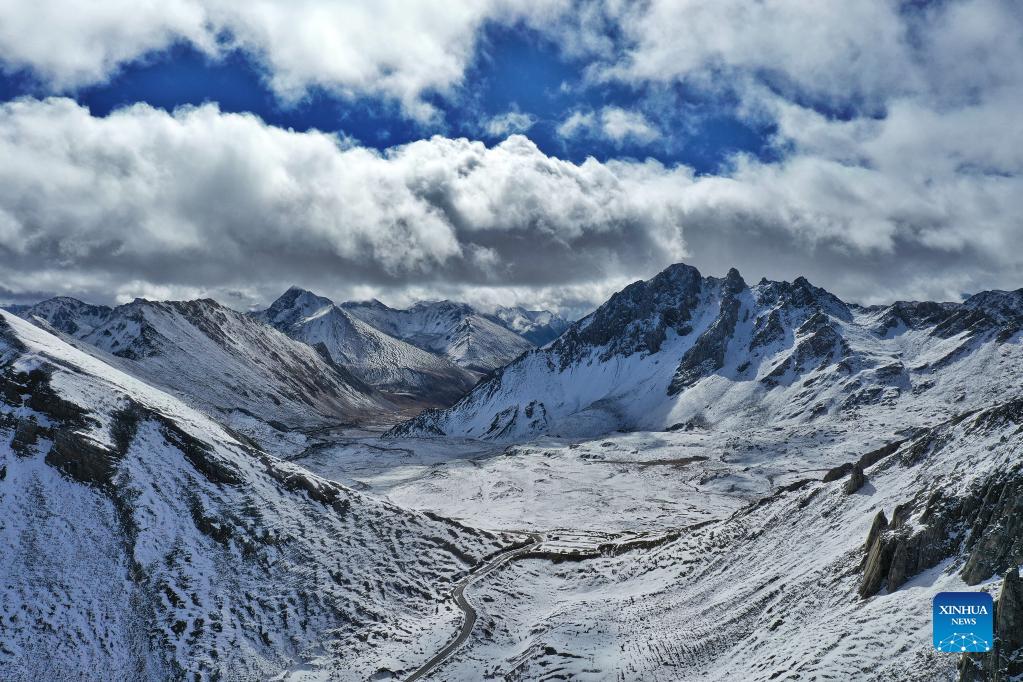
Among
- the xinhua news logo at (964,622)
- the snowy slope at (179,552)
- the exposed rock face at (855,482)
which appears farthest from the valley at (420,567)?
the xinhua news logo at (964,622)

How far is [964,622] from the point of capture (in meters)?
31.1

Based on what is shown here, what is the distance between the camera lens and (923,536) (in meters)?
40.3

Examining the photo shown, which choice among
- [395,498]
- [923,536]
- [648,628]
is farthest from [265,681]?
[395,498]

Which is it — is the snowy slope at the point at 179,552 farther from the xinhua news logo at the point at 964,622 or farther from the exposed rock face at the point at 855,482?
the xinhua news logo at the point at 964,622

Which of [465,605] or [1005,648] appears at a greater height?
[1005,648]

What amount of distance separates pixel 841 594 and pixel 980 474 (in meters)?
11.5

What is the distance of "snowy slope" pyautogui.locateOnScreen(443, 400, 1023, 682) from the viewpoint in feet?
113

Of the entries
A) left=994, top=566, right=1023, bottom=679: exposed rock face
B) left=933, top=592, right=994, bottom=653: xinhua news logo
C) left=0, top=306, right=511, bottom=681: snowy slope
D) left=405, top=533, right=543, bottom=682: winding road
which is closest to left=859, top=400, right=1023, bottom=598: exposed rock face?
left=933, top=592, right=994, bottom=653: xinhua news logo

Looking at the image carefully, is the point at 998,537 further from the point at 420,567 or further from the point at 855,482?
the point at 420,567

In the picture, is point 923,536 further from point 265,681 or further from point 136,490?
point 136,490

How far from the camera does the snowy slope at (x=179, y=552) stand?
180 feet

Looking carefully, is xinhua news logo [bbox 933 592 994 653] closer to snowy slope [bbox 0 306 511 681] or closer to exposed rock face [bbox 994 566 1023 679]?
exposed rock face [bbox 994 566 1023 679]

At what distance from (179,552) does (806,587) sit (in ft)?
186

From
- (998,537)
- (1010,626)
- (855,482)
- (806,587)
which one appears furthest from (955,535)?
(855,482)
